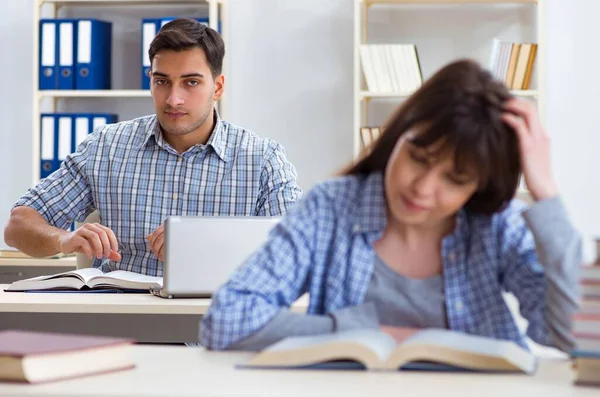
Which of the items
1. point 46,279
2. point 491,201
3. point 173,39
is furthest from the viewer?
point 173,39

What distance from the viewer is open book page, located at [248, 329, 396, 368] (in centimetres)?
125

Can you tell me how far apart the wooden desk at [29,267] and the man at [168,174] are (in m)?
0.98

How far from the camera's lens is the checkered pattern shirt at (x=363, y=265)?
4.86ft

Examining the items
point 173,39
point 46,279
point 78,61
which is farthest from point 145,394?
point 78,61

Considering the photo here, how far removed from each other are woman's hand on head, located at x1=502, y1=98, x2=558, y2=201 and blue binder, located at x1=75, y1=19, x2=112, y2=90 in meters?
3.05

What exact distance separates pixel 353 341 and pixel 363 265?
10.5 inches

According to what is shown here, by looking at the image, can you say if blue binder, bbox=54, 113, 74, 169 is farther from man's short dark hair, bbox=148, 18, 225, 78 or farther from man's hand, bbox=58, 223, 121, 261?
man's hand, bbox=58, 223, 121, 261

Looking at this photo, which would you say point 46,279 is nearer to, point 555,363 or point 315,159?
point 555,363

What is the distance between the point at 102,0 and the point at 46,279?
7.21ft

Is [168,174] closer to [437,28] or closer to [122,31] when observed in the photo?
[122,31]

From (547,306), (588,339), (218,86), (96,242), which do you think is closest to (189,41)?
(218,86)

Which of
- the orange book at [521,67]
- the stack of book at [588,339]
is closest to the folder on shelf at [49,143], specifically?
the orange book at [521,67]

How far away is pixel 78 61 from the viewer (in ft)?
13.9

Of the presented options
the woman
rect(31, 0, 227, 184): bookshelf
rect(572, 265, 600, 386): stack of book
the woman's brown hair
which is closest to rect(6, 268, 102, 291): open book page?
the woman
